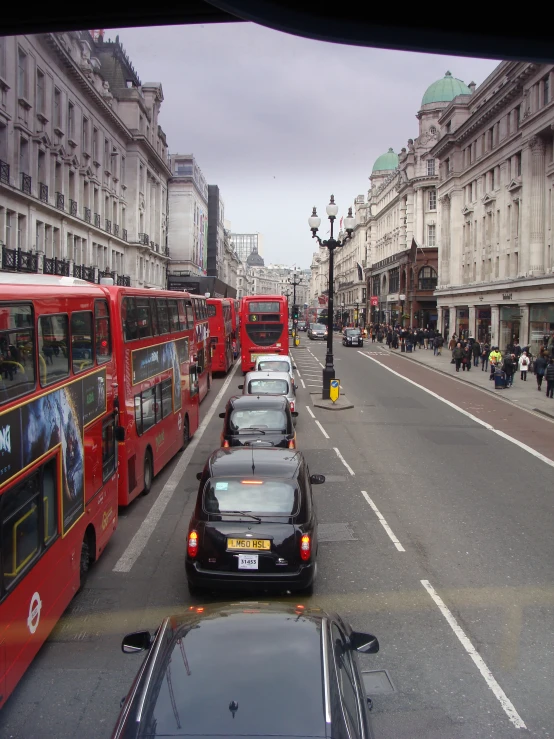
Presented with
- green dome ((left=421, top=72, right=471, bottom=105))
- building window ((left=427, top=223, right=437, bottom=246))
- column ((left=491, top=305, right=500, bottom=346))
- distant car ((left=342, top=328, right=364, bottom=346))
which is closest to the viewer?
column ((left=491, top=305, right=500, bottom=346))

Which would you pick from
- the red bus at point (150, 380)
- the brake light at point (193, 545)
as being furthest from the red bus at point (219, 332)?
the brake light at point (193, 545)

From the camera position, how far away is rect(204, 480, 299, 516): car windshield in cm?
812

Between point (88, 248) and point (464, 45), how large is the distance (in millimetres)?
36495

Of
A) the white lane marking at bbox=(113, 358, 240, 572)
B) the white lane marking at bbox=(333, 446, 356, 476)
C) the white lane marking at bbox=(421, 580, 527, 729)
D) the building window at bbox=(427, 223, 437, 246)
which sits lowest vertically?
the white lane marking at bbox=(421, 580, 527, 729)

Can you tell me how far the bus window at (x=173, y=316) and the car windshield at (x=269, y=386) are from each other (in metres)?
3.23

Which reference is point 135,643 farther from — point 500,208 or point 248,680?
point 500,208

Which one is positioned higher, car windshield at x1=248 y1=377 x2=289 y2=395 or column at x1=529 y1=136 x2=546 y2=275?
column at x1=529 y1=136 x2=546 y2=275

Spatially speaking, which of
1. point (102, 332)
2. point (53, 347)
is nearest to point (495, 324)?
point (102, 332)

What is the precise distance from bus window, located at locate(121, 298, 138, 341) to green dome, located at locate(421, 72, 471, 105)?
7402 cm

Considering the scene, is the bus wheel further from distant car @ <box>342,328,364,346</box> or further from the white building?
distant car @ <box>342,328,364,346</box>

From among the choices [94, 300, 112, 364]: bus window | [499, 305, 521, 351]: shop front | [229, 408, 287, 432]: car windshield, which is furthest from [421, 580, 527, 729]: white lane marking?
[499, 305, 521, 351]: shop front

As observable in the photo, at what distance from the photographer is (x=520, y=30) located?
14.6 ft

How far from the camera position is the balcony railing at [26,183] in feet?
90.8

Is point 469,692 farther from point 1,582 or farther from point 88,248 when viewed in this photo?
point 88,248
